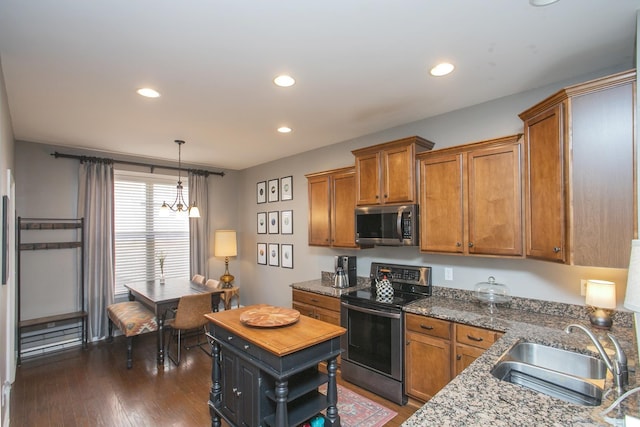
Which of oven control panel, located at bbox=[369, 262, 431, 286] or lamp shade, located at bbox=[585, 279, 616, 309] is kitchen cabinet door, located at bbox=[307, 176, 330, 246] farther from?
lamp shade, located at bbox=[585, 279, 616, 309]

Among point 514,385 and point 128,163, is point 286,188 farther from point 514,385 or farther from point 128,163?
point 514,385

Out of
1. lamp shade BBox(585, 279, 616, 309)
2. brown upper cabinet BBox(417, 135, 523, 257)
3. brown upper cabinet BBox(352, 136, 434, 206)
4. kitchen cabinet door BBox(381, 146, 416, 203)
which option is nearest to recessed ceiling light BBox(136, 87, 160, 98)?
brown upper cabinet BBox(352, 136, 434, 206)

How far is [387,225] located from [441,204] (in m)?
0.57

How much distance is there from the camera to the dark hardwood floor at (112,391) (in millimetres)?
→ 2703

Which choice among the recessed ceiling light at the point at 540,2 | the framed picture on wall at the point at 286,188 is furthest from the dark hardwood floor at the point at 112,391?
the recessed ceiling light at the point at 540,2

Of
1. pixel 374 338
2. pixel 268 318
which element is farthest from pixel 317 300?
pixel 268 318

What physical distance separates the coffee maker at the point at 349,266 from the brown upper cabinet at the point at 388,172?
0.74m

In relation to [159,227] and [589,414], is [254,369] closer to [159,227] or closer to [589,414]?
[589,414]

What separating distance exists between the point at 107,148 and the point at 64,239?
1.32m

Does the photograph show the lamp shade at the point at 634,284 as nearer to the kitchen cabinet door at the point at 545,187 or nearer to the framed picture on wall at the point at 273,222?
the kitchen cabinet door at the point at 545,187

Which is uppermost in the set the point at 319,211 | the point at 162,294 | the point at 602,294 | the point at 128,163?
the point at 128,163

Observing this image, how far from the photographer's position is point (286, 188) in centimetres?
500

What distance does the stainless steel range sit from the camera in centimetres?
280

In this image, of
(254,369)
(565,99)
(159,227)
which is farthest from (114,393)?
(565,99)
